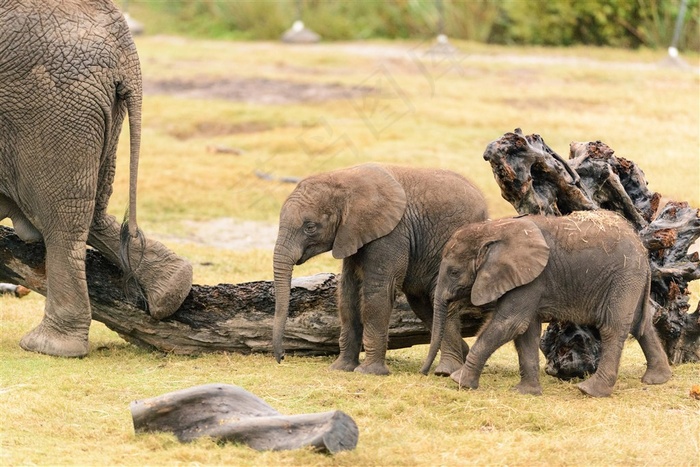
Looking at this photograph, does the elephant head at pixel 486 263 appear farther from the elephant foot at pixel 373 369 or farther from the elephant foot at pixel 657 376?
the elephant foot at pixel 657 376

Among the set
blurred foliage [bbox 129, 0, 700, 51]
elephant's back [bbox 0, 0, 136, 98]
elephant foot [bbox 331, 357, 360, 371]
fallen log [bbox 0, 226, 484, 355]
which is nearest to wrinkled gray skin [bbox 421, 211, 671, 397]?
elephant foot [bbox 331, 357, 360, 371]

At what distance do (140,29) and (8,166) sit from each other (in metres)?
23.8

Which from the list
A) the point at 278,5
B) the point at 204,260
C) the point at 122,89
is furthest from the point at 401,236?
the point at 278,5

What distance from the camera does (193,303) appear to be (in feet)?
26.4

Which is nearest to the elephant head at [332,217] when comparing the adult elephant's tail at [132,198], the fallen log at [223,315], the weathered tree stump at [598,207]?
the fallen log at [223,315]

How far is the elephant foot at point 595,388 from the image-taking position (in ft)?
22.7

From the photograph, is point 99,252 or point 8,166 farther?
point 99,252

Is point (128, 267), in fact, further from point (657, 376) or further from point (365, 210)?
point (657, 376)

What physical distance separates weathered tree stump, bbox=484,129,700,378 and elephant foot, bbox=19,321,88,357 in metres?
2.80

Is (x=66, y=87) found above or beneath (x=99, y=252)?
above

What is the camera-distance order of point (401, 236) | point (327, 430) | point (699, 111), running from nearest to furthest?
point (327, 430)
point (401, 236)
point (699, 111)

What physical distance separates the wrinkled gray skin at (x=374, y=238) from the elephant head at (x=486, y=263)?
1.25ft

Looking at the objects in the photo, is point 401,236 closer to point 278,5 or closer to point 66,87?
point 66,87

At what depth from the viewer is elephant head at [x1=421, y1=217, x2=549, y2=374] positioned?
6.85 metres
